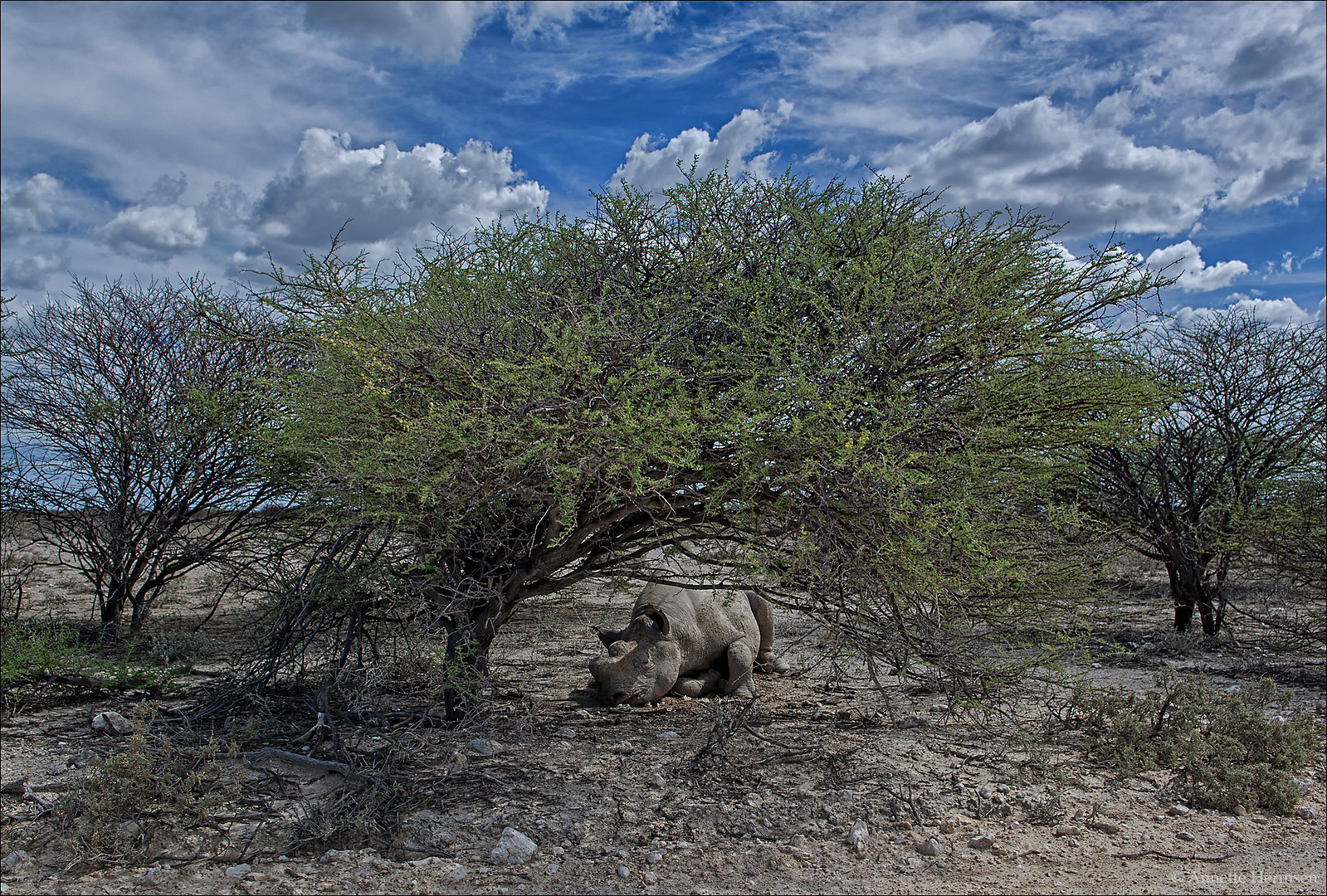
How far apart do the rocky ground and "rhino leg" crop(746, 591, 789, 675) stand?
153cm

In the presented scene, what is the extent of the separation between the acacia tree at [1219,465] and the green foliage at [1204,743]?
4394 mm

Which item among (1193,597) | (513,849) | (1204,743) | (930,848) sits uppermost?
(1193,597)

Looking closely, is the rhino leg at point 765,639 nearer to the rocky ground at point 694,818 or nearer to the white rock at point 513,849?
the rocky ground at point 694,818

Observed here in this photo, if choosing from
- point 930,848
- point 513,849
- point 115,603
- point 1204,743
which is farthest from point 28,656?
point 1204,743

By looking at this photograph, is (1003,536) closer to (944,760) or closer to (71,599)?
(944,760)

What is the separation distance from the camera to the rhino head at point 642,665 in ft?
25.0

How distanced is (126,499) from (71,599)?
4.54 m

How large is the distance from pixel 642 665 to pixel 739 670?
1.00 m

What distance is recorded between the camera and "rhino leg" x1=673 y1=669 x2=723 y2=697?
818cm

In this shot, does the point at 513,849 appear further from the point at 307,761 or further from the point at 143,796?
the point at 143,796

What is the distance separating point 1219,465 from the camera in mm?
11602

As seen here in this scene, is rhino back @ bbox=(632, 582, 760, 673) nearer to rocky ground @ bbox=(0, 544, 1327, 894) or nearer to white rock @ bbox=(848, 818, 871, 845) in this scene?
rocky ground @ bbox=(0, 544, 1327, 894)

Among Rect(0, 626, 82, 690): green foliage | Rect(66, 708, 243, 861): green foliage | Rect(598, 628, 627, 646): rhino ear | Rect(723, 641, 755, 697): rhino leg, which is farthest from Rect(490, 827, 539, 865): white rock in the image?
Rect(0, 626, 82, 690): green foliage

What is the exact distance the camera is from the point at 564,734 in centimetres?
695
